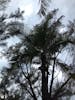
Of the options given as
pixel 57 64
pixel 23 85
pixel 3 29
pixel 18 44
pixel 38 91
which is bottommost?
pixel 38 91

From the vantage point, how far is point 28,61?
2153 cm

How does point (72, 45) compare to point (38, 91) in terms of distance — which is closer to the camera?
point (72, 45)

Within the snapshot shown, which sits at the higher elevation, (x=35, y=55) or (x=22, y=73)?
(x=35, y=55)

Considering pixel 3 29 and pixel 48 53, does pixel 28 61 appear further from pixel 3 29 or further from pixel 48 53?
pixel 3 29

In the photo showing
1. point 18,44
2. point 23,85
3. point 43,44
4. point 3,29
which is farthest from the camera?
point 23,85

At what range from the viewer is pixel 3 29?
19.2 m

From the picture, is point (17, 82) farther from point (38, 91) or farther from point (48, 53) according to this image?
point (48, 53)

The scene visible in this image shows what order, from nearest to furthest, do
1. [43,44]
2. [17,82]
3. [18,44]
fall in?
[43,44]
[18,44]
[17,82]

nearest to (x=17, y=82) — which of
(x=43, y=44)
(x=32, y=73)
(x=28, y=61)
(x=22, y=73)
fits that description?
(x=32, y=73)

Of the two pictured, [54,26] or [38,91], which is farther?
[38,91]

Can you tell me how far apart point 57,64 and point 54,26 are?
2.48 m

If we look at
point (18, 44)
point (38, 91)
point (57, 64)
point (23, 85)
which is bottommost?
point (38, 91)

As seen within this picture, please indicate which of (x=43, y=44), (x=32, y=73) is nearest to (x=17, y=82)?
(x=32, y=73)

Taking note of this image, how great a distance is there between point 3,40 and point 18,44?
2133 mm
